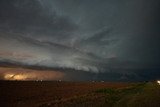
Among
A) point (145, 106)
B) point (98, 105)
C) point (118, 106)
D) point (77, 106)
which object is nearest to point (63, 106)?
point (77, 106)

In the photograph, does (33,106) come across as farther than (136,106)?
Yes

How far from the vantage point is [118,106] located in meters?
31.0

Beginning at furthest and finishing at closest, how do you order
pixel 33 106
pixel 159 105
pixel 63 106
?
pixel 33 106 → pixel 63 106 → pixel 159 105

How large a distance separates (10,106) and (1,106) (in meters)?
1.98

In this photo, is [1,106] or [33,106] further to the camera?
[1,106]

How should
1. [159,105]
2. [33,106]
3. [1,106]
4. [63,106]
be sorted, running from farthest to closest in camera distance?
1. [1,106]
2. [33,106]
3. [63,106]
4. [159,105]

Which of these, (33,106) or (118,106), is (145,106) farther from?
(33,106)

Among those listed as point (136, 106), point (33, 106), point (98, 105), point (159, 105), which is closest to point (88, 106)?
point (98, 105)

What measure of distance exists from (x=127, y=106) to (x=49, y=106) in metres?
10.8

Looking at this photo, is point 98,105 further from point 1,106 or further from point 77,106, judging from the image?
point 1,106

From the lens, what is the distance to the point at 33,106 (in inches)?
1594

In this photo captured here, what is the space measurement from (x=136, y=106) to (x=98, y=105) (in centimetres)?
484

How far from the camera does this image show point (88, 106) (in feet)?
107

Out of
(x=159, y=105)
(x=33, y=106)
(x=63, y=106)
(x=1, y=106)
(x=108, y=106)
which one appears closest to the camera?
(x=159, y=105)
